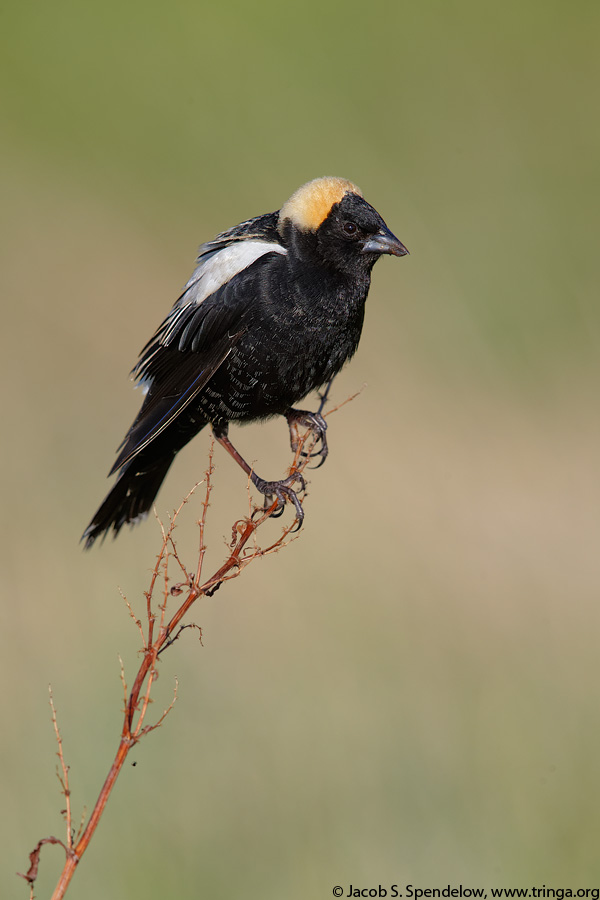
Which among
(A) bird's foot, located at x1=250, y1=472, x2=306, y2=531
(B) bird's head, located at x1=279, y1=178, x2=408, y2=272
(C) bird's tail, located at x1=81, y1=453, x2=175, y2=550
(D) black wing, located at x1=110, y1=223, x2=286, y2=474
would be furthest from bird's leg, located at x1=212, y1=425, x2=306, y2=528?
(B) bird's head, located at x1=279, y1=178, x2=408, y2=272

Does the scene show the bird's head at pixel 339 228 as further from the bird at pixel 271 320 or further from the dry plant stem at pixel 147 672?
the dry plant stem at pixel 147 672

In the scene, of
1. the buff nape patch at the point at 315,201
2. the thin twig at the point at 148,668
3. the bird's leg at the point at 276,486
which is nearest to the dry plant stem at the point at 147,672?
the thin twig at the point at 148,668

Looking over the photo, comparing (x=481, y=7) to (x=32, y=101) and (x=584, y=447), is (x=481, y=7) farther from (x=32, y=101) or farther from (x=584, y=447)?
(x=584, y=447)

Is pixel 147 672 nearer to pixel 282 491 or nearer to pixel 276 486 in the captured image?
pixel 282 491

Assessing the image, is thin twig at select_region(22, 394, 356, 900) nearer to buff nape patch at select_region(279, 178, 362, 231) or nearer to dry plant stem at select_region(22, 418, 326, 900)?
dry plant stem at select_region(22, 418, 326, 900)

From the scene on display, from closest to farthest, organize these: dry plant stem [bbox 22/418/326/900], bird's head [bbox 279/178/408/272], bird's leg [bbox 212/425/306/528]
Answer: dry plant stem [bbox 22/418/326/900], bird's leg [bbox 212/425/306/528], bird's head [bbox 279/178/408/272]

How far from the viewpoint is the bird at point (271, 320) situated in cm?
302

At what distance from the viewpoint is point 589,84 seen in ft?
23.9

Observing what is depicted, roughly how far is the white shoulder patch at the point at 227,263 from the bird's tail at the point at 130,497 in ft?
1.94

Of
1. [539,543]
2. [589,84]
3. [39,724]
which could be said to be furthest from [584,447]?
[589,84]

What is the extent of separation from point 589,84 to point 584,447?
3588 mm

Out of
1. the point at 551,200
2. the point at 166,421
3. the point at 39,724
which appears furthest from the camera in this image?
the point at 551,200

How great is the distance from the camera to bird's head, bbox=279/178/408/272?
3053mm

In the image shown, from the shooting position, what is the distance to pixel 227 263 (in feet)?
10.3
